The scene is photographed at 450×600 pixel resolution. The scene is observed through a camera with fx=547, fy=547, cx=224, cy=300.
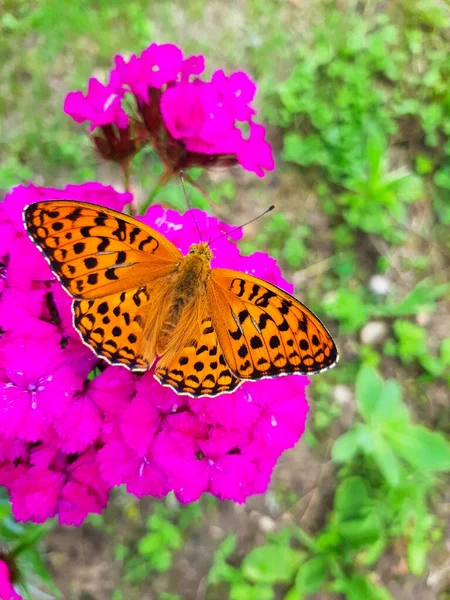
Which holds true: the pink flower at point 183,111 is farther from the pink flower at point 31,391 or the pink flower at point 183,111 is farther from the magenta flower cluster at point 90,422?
the pink flower at point 31,391

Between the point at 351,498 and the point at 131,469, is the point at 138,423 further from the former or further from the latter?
the point at 351,498

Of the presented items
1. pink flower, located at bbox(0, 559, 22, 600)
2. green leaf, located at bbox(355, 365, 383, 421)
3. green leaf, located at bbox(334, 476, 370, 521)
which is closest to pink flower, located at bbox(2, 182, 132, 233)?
pink flower, located at bbox(0, 559, 22, 600)

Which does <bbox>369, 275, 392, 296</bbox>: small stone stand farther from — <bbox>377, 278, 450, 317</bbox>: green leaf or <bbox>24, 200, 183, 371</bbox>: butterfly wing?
<bbox>24, 200, 183, 371</bbox>: butterfly wing

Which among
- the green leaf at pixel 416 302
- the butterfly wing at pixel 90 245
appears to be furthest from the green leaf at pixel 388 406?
the butterfly wing at pixel 90 245

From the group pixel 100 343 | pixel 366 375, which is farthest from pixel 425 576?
pixel 100 343

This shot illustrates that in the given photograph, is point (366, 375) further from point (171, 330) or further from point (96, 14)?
point (96, 14)

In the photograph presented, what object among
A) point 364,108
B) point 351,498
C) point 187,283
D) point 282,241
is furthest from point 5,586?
point 364,108
